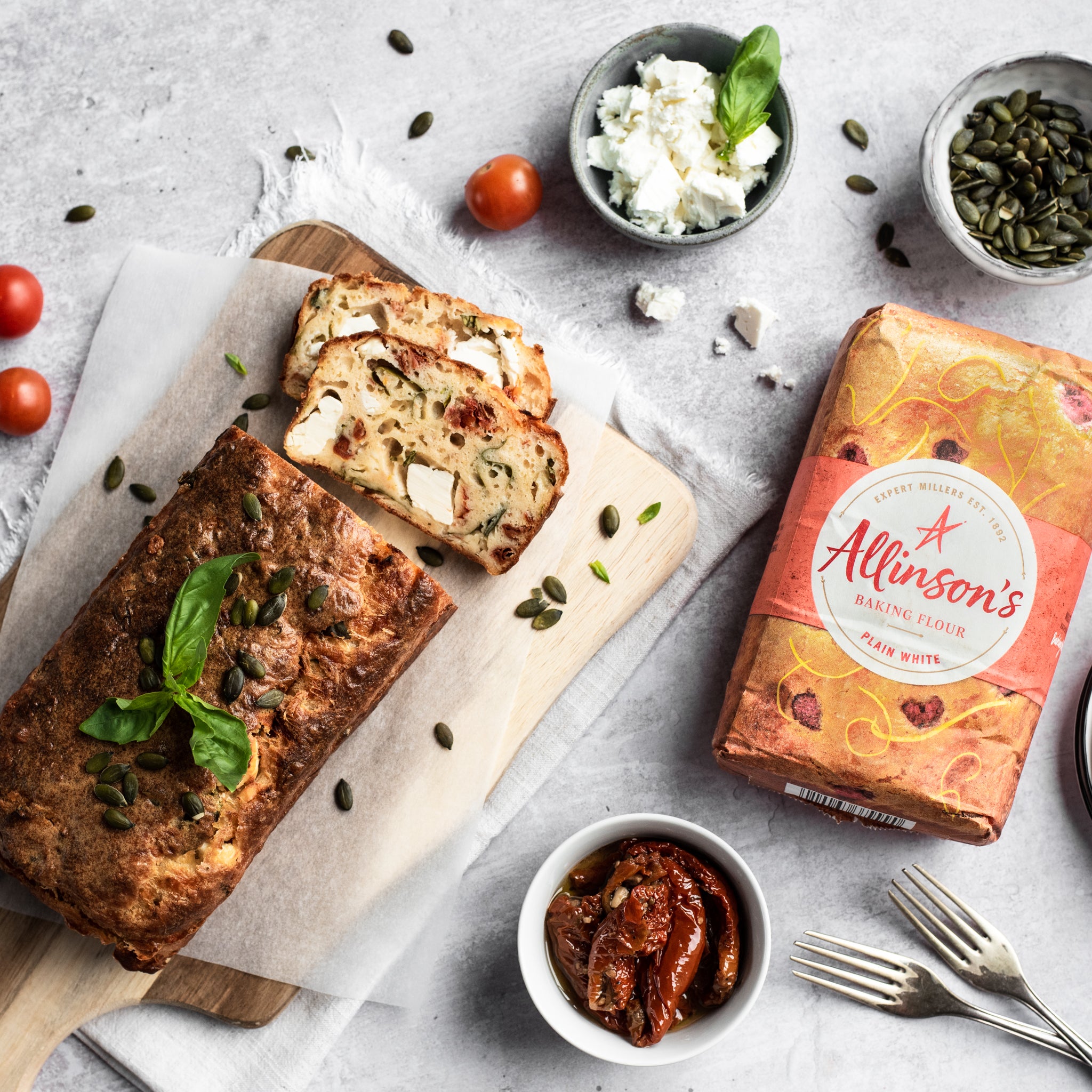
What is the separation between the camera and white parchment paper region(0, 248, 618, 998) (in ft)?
10.8

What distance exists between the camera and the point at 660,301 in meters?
3.50

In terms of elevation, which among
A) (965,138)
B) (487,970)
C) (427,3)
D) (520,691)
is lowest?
(487,970)

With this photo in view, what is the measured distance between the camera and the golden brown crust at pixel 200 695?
281 cm

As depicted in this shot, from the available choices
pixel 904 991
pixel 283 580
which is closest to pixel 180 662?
pixel 283 580

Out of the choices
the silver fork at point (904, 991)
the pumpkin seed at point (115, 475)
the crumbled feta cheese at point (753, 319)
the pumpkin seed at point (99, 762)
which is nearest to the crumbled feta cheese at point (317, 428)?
the pumpkin seed at point (115, 475)

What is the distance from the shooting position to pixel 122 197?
3631 millimetres

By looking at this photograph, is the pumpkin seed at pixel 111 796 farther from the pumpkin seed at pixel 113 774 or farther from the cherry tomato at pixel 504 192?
the cherry tomato at pixel 504 192

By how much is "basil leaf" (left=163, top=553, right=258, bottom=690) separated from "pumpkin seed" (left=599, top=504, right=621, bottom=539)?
129cm

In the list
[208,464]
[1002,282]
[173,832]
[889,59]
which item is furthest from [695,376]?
[173,832]

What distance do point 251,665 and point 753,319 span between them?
7.32 feet

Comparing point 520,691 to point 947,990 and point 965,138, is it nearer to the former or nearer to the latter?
point 947,990

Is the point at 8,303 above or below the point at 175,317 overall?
above

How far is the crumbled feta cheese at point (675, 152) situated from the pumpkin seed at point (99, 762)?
103 inches

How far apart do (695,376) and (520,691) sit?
141cm
